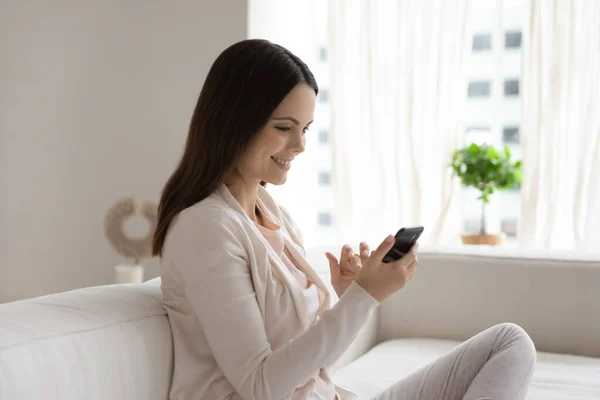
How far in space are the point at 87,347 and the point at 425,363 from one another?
50.3 inches

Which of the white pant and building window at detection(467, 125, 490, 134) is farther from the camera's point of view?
building window at detection(467, 125, 490, 134)

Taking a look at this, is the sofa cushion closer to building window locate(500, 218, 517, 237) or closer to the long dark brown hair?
the long dark brown hair

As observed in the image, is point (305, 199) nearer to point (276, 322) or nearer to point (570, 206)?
point (570, 206)

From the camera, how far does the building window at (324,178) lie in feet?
15.2

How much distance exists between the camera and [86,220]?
185 inches

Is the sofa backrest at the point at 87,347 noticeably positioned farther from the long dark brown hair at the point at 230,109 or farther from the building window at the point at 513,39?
the building window at the point at 513,39

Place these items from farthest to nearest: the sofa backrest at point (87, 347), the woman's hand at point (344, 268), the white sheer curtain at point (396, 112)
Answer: the white sheer curtain at point (396, 112) < the woman's hand at point (344, 268) < the sofa backrest at point (87, 347)

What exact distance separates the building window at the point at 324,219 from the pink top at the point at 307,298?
2.99 metres

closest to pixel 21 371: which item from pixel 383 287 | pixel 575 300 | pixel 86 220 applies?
pixel 383 287

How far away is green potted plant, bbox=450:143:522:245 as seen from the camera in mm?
3750

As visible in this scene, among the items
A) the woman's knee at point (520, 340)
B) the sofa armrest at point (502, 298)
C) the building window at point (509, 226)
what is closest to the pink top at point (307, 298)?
the woman's knee at point (520, 340)

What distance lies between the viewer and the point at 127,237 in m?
3.92

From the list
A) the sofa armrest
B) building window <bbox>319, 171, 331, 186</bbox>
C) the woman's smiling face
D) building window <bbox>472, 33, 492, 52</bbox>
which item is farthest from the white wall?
the woman's smiling face

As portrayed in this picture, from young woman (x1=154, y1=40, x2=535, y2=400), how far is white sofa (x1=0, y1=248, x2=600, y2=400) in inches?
4.3
